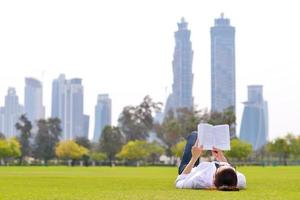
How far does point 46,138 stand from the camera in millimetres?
117438

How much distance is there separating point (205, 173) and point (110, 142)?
329 feet

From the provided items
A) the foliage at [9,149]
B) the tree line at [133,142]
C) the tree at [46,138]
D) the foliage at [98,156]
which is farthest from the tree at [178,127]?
the foliage at [9,149]

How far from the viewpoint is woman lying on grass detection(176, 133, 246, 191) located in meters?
13.2

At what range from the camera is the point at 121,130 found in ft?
392

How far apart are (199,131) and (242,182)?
1.87 m

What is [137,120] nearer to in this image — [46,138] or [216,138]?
[46,138]

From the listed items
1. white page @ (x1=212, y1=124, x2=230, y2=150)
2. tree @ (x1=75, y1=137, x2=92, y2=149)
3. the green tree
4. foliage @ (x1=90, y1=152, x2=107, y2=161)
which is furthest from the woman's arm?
tree @ (x1=75, y1=137, x2=92, y2=149)

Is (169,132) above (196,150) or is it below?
above

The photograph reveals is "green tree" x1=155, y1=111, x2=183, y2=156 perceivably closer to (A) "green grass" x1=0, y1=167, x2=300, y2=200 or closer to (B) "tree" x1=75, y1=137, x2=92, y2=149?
(B) "tree" x1=75, y1=137, x2=92, y2=149

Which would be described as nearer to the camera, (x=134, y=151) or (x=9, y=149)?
(x=9, y=149)

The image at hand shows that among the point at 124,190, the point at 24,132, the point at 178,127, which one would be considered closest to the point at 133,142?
the point at 178,127

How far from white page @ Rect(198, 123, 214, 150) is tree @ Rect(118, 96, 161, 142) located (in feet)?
337

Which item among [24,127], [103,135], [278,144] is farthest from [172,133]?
[24,127]

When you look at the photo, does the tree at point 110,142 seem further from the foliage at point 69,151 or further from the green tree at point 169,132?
the green tree at point 169,132
